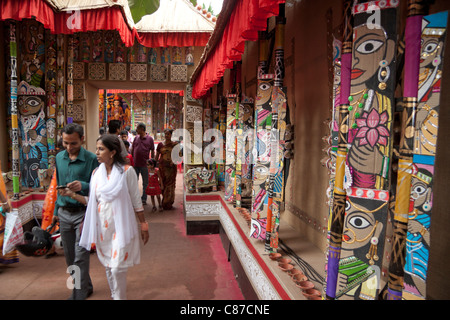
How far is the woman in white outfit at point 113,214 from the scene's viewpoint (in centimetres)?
206

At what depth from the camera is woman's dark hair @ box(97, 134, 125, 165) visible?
2.11 metres

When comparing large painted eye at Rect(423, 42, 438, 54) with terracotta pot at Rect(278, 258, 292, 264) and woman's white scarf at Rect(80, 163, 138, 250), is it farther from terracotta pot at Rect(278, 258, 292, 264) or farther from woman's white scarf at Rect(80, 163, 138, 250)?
woman's white scarf at Rect(80, 163, 138, 250)

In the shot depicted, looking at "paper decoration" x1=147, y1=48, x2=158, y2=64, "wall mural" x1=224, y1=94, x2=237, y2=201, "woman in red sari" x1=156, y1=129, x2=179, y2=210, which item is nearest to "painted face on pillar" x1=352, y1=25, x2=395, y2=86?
"wall mural" x1=224, y1=94, x2=237, y2=201

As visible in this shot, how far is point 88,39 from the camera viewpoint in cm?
595

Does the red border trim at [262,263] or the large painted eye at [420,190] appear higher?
the large painted eye at [420,190]

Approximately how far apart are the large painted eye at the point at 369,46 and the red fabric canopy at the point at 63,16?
4.46 metres

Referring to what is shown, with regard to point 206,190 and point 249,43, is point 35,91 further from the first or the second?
point 249,43

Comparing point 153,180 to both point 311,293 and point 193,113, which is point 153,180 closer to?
point 193,113

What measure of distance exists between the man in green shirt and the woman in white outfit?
0.45 m

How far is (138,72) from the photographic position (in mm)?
6172

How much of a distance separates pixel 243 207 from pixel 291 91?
1575mm

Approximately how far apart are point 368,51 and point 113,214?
1753mm

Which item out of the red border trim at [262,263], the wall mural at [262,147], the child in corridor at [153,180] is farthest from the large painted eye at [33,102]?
the wall mural at [262,147]

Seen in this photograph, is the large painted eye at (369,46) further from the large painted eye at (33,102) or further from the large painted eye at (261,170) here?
the large painted eye at (33,102)
